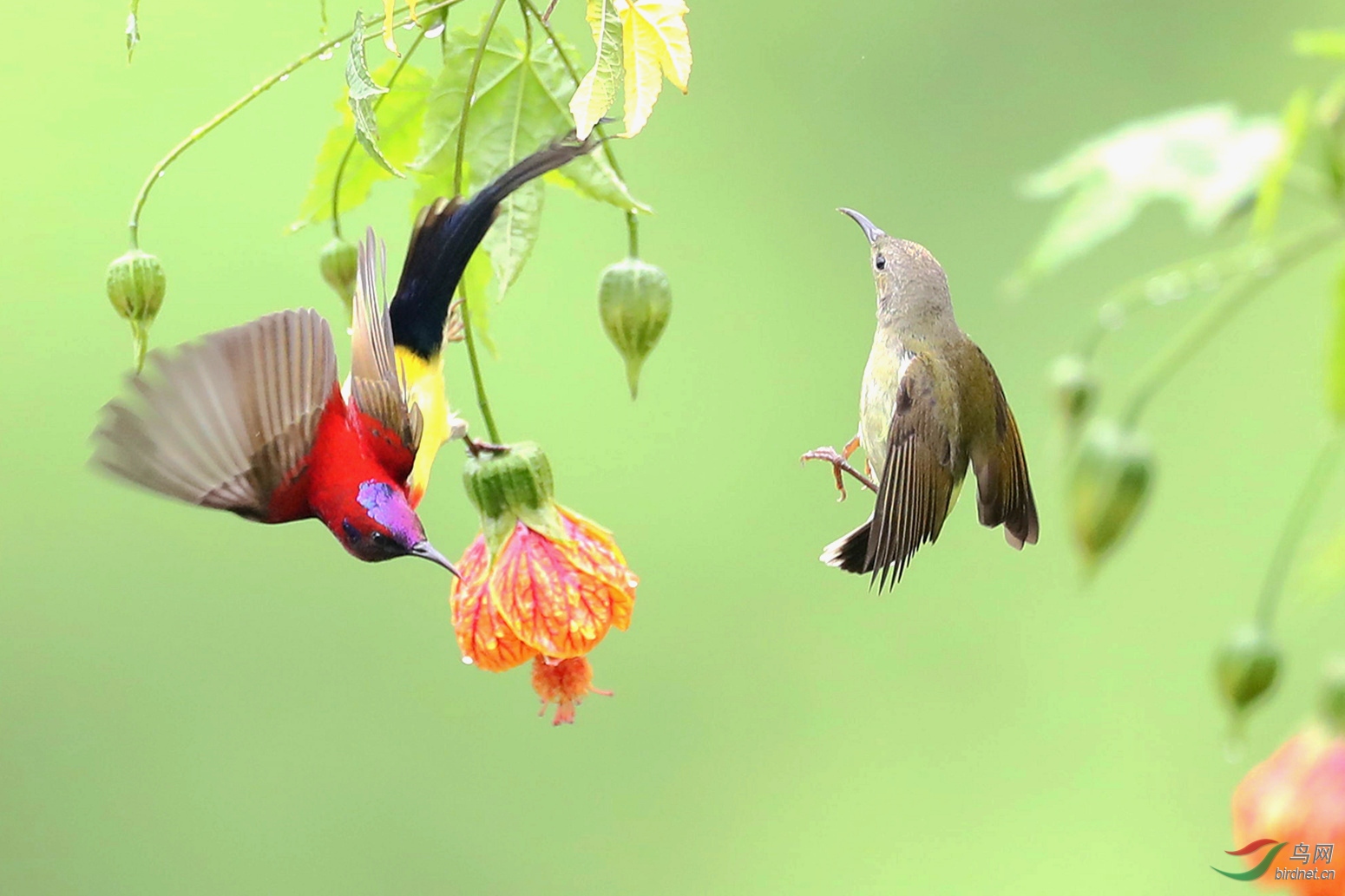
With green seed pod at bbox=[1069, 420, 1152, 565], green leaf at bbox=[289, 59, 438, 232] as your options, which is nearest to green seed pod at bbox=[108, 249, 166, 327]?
green leaf at bbox=[289, 59, 438, 232]

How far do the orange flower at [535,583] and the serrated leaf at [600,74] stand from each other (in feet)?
0.83

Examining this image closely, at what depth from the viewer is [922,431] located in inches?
38.6

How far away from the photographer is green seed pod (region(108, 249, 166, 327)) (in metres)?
0.96

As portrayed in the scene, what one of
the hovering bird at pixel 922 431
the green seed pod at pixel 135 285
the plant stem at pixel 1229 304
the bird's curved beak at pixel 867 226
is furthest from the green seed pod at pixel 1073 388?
the green seed pod at pixel 135 285

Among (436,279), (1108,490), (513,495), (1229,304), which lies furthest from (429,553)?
(1229,304)

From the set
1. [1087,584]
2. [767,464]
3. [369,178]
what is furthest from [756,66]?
[1087,584]

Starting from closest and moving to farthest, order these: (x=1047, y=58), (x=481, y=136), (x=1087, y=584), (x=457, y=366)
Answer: (x=1087, y=584) < (x=481, y=136) < (x=457, y=366) < (x=1047, y=58)

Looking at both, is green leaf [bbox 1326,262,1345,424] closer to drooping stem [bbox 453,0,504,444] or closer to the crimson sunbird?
drooping stem [bbox 453,0,504,444]

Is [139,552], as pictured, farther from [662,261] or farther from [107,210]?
[662,261]

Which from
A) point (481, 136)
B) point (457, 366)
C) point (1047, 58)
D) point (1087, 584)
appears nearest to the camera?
point (1087, 584)

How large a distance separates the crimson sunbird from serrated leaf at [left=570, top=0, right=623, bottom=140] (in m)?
0.17

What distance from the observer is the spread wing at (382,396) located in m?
0.96

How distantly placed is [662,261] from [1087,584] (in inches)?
89.3

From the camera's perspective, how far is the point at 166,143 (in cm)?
271
